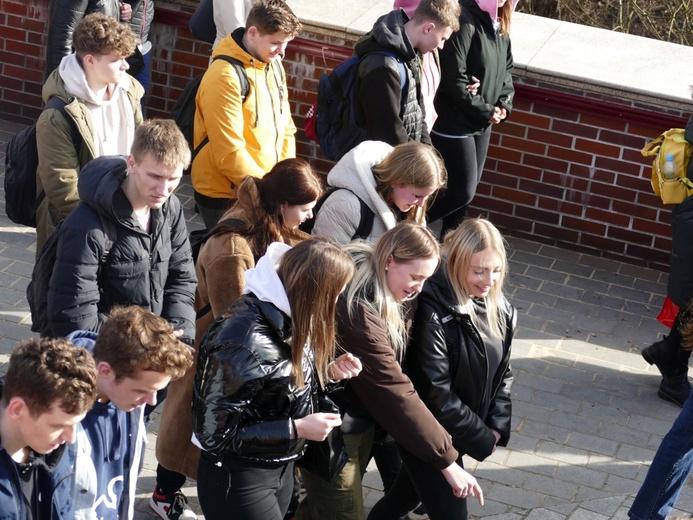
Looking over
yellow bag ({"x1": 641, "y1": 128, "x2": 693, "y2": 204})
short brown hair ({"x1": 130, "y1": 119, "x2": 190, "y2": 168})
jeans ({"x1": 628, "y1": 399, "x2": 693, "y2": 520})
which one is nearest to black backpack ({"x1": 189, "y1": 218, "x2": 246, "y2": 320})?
short brown hair ({"x1": 130, "y1": 119, "x2": 190, "y2": 168})

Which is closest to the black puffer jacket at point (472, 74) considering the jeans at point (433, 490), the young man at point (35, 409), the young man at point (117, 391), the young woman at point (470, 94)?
the young woman at point (470, 94)

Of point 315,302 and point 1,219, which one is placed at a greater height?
point 315,302

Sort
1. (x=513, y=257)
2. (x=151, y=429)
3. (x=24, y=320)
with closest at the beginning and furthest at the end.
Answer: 1. (x=151, y=429)
2. (x=24, y=320)
3. (x=513, y=257)

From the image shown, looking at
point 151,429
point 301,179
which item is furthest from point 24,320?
point 301,179

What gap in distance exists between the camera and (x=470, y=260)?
437cm

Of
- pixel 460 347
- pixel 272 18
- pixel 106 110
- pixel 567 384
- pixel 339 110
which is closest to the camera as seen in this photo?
pixel 460 347

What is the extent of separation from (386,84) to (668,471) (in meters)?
2.62

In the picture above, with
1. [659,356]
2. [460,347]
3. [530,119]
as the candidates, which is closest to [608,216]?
[530,119]

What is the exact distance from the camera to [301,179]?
14.7ft

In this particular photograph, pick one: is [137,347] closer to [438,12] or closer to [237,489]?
[237,489]

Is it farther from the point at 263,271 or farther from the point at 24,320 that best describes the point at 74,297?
the point at 24,320

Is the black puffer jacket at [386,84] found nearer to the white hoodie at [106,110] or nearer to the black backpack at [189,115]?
the black backpack at [189,115]

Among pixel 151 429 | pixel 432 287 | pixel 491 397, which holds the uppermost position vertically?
pixel 432 287

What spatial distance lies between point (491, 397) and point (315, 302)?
1.31 meters
